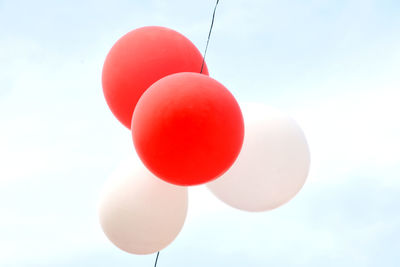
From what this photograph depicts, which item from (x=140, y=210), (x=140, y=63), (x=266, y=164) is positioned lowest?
(x=140, y=210)

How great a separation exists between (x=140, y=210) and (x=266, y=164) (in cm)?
69

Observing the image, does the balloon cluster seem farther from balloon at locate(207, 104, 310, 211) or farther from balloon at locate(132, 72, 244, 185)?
balloon at locate(132, 72, 244, 185)

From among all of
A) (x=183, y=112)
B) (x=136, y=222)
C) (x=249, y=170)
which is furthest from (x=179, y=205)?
(x=183, y=112)

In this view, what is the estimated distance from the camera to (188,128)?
1969 millimetres

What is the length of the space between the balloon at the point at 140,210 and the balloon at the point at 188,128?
17.5 inches

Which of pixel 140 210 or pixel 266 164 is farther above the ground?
pixel 266 164

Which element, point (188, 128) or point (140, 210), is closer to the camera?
point (188, 128)

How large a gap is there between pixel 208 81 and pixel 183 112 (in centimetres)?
21

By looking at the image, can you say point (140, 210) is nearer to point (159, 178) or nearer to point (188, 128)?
point (159, 178)

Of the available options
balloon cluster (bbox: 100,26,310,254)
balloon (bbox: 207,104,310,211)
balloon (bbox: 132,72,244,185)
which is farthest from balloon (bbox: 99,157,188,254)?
balloon (bbox: 132,72,244,185)

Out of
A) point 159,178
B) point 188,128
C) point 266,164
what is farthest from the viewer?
point 266,164

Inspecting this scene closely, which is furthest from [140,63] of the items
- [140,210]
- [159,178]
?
[140,210]

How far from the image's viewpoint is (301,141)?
2.63 metres

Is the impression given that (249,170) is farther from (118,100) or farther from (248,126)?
(118,100)
